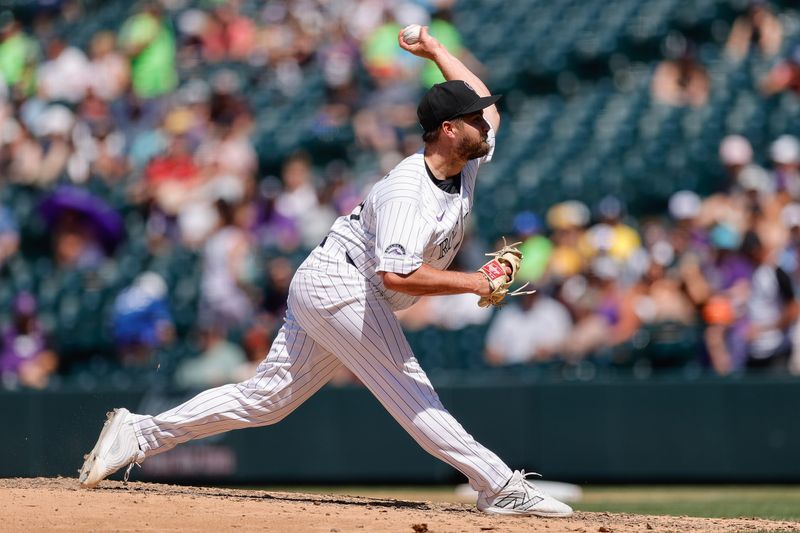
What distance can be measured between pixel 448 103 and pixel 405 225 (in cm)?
56

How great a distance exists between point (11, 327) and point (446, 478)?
3.84 m

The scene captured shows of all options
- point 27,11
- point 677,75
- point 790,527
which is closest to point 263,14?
point 27,11

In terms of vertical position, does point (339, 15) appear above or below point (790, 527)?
above

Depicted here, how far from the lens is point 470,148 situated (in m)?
5.73

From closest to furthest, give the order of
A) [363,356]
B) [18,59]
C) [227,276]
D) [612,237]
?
[363,356], [612,237], [227,276], [18,59]

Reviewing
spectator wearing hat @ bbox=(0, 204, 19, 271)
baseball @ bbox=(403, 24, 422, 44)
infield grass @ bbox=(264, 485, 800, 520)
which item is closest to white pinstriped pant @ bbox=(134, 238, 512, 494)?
baseball @ bbox=(403, 24, 422, 44)

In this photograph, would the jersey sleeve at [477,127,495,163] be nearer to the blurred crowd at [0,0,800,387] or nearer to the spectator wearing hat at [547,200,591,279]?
the blurred crowd at [0,0,800,387]

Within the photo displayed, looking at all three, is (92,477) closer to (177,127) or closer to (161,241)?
(161,241)

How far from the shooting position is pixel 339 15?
45.1 feet

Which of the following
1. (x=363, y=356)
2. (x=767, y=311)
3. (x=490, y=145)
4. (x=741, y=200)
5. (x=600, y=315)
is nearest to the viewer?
(x=363, y=356)

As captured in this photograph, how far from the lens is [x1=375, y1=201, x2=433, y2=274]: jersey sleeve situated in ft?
17.8

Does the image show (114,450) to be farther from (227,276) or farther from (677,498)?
(227,276)

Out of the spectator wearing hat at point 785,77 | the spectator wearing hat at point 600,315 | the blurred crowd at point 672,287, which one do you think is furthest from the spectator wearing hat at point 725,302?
the spectator wearing hat at point 785,77

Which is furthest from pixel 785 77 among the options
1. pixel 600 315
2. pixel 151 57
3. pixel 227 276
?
pixel 151 57
